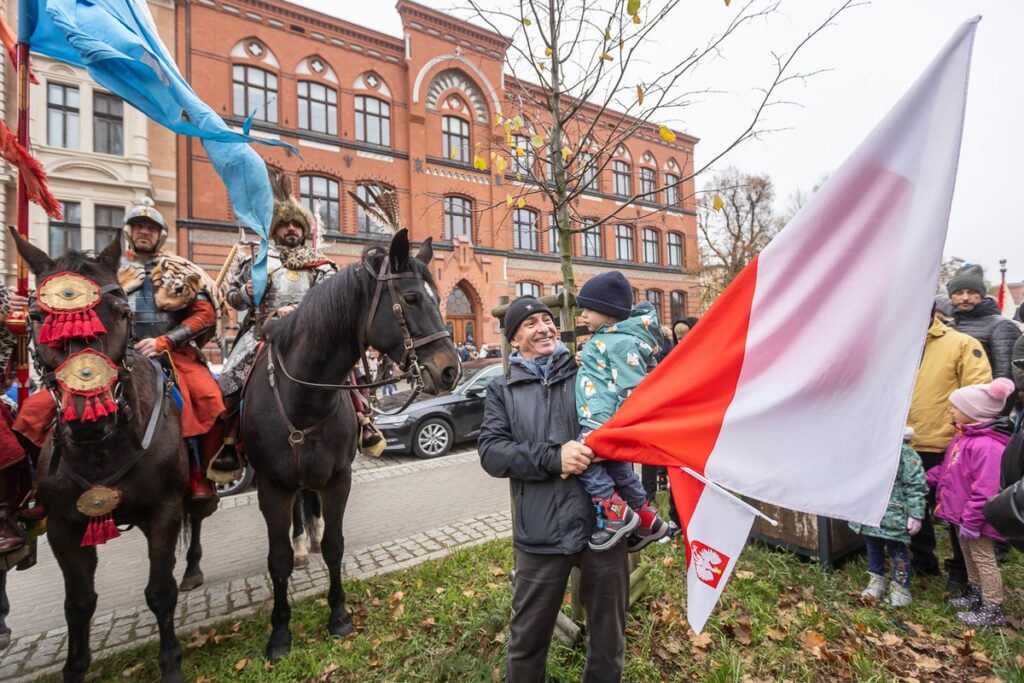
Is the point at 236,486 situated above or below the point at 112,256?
below

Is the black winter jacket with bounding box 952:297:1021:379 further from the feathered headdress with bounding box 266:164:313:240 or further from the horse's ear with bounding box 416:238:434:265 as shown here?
the feathered headdress with bounding box 266:164:313:240

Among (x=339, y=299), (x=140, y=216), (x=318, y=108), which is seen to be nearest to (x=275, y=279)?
(x=140, y=216)

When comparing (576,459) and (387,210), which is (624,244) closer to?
(387,210)

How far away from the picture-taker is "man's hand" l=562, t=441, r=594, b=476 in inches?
Result: 81.9

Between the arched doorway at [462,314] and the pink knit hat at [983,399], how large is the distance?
64.8ft

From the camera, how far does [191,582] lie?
14.5ft

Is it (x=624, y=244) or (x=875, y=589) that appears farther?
(x=624, y=244)

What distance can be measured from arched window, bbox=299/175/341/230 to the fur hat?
19.4 meters

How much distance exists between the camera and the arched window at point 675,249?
3105 cm

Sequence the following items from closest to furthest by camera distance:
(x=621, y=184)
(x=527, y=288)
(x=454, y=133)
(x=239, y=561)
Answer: (x=239, y=561) < (x=454, y=133) < (x=527, y=288) < (x=621, y=184)

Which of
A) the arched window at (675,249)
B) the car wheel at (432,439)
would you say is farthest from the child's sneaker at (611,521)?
the arched window at (675,249)

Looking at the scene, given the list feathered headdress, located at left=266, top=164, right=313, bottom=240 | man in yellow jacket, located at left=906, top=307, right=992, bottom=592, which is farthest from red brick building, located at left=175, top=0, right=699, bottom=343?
man in yellow jacket, located at left=906, top=307, right=992, bottom=592

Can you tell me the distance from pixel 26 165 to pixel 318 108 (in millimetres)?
19751

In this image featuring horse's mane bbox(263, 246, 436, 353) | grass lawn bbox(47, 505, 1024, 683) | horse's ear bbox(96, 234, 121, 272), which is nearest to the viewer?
horse's ear bbox(96, 234, 121, 272)
